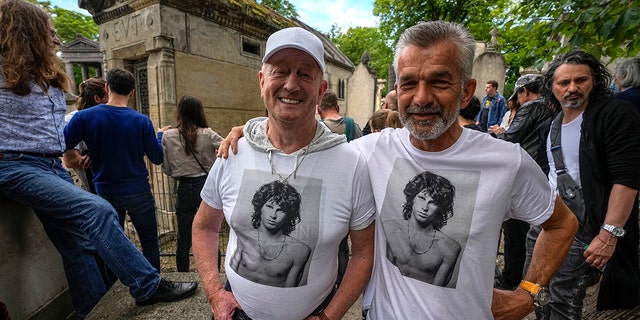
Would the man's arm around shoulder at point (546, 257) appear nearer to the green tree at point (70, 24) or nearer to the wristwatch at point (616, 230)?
the wristwatch at point (616, 230)

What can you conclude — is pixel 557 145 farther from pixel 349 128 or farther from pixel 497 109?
pixel 497 109

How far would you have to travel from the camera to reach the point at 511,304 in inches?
53.8

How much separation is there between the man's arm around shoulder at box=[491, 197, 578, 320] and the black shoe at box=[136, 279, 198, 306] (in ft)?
7.54

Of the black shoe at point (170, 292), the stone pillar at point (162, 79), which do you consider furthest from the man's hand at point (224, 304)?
the stone pillar at point (162, 79)

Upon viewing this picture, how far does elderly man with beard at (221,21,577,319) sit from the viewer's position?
4.13 ft

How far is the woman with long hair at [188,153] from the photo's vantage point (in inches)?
144

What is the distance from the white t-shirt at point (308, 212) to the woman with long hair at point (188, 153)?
2.49 meters

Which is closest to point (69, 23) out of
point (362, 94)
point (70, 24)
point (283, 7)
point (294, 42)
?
point (70, 24)

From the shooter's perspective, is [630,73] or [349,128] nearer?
[630,73]

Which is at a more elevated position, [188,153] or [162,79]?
[162,79]

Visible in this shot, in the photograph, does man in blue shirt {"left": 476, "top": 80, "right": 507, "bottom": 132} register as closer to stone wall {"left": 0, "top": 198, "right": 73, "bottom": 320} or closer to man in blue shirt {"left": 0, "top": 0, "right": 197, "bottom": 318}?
man in blue shirt {"left": 0, "top": 0, "right": 197, "bottom": 318}

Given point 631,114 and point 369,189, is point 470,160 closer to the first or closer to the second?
point 369,189

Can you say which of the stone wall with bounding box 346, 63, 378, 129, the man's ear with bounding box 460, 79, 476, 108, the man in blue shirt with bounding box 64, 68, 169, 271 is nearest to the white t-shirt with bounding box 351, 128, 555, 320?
the man's ear with bounding box 460, 79, 476, 108

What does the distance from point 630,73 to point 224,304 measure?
14.5ft
